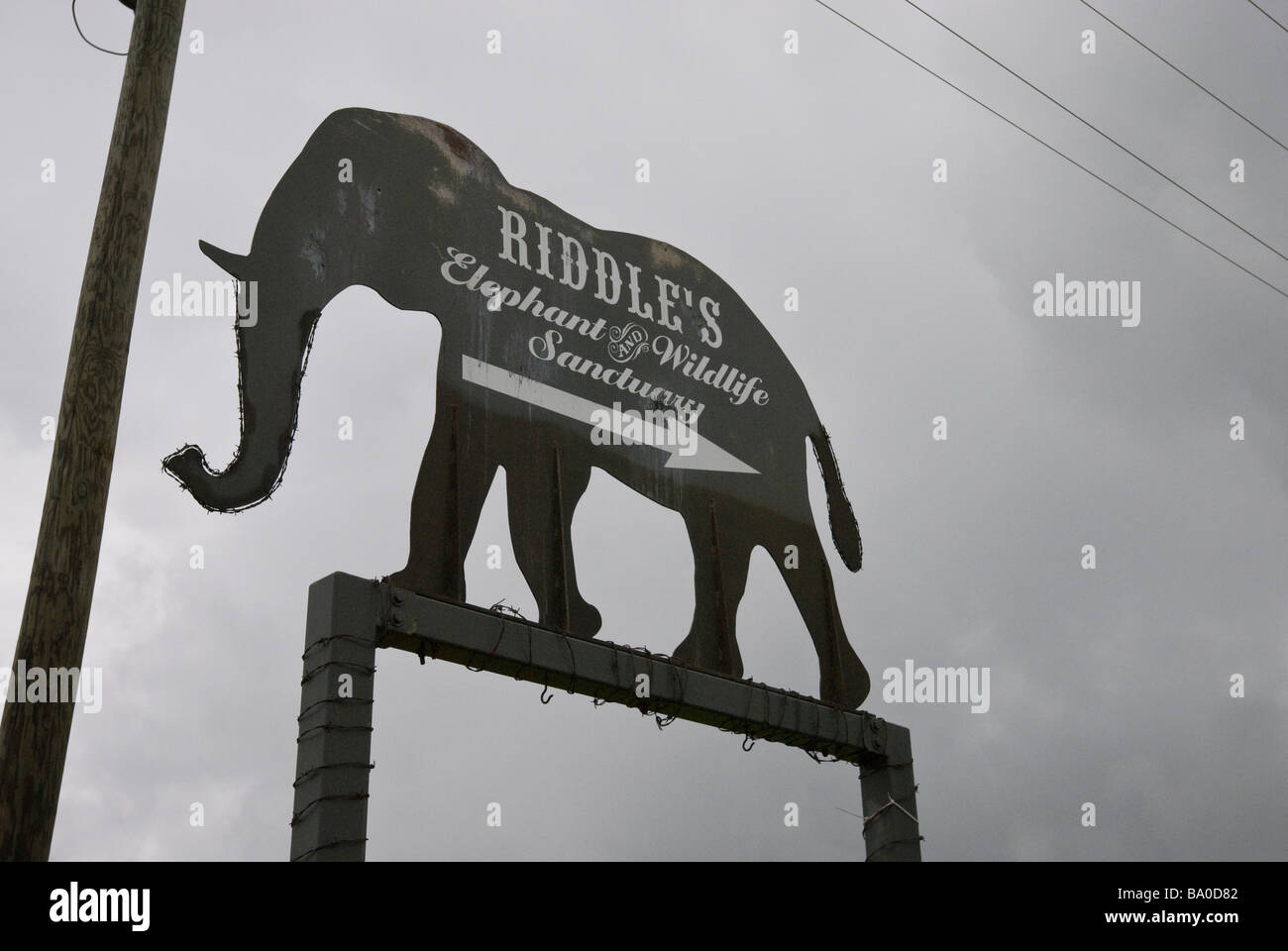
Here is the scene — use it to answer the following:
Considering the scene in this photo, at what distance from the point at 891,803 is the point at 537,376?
4077 mm

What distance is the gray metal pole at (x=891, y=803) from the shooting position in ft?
33.7

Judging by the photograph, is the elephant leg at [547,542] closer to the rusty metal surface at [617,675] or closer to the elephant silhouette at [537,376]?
the elephant silhouette at [537,376]

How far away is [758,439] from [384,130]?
368cm

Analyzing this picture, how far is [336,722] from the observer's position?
23.8 feet

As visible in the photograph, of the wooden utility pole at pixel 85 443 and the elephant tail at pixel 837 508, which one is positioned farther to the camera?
the elephant tail at pixel 837 508

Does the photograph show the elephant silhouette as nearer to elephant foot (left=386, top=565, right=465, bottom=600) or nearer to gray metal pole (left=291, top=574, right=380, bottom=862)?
elephant foot (left=386, top=565, right=465, bottom=600)

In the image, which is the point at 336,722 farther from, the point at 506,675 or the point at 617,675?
the point at 617,675

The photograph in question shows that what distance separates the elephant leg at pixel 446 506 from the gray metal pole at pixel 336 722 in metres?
0.53

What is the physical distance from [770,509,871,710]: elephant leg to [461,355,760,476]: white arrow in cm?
65

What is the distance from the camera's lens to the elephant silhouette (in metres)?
8.39

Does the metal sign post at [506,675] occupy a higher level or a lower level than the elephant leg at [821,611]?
lower

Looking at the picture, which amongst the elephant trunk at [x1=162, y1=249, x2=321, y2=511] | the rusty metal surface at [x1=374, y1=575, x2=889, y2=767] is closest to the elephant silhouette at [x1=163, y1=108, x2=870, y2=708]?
the elephant trunk at [x1=162, y1=249, x2=321, y2=511]

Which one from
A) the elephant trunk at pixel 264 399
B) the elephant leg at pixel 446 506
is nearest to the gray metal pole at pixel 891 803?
the elephant leg at pixel 446 506
